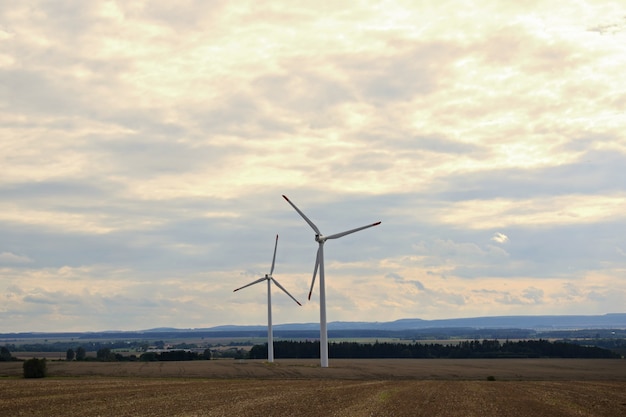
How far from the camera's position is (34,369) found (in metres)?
91.4

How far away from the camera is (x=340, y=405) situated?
155ft

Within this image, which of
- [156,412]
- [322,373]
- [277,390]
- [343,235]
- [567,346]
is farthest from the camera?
[567,346]

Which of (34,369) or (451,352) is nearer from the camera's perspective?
(34,369)

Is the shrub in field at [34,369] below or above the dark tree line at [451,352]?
above

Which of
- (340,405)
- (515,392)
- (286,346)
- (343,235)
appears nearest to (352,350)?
(286,346)

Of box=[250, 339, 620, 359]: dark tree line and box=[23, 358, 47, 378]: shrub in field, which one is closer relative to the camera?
box=[23, 358, 47, 378]: shrub in field

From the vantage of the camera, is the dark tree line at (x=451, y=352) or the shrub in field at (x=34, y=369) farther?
the dark tree line at (x=451, y=352)

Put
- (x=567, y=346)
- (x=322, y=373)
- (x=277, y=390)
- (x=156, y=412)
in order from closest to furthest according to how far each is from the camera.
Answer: (x=156, y=412) < (x=277, y=390) < (x=322, y=373) < (x=567, y=346)

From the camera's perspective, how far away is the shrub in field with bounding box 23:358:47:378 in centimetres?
9081

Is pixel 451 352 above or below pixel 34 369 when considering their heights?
below

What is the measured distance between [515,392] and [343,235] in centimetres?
5117

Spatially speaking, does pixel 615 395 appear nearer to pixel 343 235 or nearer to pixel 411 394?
pixel 411 394

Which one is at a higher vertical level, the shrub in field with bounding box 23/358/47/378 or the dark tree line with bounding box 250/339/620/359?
the shrub in field with bounding box 23/358/47/378

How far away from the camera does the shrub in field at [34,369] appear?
90812mm
